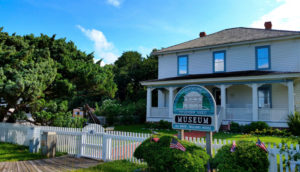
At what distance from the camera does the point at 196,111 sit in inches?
247

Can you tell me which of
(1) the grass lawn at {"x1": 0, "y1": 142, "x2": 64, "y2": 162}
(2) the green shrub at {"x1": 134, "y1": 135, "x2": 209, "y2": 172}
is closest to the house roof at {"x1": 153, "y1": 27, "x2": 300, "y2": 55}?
(2) the green shrub at {"x1": 134, "y1": 135, "x2": 209, "y2": 172}

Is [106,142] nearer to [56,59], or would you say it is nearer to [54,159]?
[54,159]

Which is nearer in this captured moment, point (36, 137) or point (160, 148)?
point (160, 148)

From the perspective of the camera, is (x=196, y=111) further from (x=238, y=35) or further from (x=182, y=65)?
(x=238, y=35)

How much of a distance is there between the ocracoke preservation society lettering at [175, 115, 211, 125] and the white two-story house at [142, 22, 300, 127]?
9202 millimetres

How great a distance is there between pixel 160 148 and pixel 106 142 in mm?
3137

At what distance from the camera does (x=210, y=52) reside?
61.6ft

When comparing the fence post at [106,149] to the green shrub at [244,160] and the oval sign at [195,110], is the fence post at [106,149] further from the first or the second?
the green shrub at [244,160]

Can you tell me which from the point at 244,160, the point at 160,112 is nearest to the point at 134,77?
the point at 160,112

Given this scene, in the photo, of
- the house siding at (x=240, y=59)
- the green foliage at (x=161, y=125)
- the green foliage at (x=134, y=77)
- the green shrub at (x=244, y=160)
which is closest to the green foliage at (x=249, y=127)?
the green foliage at (x=161, y=125)

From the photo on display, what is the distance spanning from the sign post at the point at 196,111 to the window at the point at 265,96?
1236 centimetres

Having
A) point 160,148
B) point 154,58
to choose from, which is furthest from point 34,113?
point 154,58

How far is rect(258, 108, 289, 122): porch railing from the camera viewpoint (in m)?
13.8

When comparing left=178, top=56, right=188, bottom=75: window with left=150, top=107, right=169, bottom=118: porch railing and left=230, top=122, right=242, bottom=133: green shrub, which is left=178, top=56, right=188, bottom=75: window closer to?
left=150, top=107, right=169, bottom=118: porch railing
